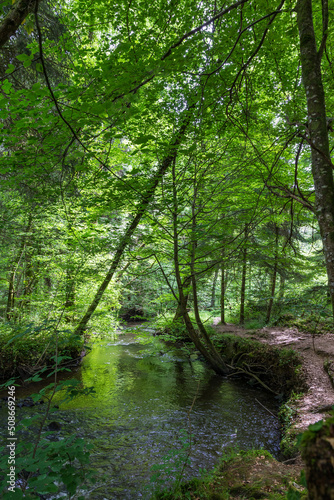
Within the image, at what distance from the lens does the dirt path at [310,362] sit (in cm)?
406

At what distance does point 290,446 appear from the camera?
11.9 ft

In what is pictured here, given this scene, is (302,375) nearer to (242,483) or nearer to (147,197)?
(242,483)

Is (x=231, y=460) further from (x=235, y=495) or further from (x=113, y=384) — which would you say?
(x=113, y=384)

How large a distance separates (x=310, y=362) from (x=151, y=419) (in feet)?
12.6

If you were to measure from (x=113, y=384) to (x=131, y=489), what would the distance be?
154 inches

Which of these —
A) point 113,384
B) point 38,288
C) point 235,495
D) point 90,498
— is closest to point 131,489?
point 90,498

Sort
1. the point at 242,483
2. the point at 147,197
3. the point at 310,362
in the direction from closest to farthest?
1. the point at 242,483
2. the point at 147,197
3. the point at 310,362

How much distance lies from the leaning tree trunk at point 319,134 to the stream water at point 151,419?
1813 mm

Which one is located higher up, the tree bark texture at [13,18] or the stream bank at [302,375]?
the tree bark texture at [13,18]

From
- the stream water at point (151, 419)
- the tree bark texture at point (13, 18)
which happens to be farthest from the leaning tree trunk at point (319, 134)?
the tree bark texture at point (13, 18)

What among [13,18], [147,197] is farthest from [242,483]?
[13,18]

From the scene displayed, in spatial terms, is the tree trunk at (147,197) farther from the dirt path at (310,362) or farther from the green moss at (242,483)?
the dirt path at (310,362)

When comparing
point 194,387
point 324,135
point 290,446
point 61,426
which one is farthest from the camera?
point 194,387

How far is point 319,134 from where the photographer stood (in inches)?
81.0
